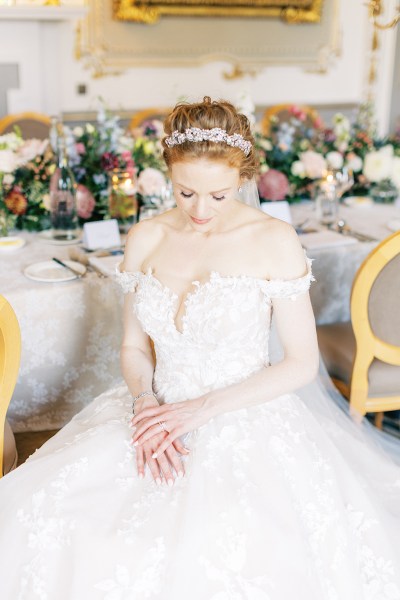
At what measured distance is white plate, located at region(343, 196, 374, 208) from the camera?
359cm

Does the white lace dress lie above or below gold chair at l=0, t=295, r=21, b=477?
below

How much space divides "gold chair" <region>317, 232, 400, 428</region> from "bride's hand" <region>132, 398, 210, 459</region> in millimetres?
787

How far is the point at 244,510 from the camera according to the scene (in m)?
1.50

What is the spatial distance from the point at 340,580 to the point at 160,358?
719mm

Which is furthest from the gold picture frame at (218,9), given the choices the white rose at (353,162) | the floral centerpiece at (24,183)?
the floral centerpiece at (24,183)

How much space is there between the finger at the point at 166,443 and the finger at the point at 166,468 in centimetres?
1

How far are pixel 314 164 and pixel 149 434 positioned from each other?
205cm

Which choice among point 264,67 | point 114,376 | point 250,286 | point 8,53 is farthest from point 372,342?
point 264,67

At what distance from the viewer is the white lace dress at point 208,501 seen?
1419 mm

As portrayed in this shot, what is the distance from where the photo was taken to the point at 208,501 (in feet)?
5.00

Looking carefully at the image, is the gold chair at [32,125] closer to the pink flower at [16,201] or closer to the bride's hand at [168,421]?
the pink flower at [16,201]

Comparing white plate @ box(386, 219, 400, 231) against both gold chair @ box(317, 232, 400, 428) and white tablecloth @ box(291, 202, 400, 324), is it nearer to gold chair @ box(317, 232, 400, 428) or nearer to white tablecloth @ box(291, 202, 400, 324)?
white tablecloth @ box(291, 202, 400, 324)

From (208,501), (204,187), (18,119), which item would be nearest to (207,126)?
(204,187)

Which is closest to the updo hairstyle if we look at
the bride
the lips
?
the bride
